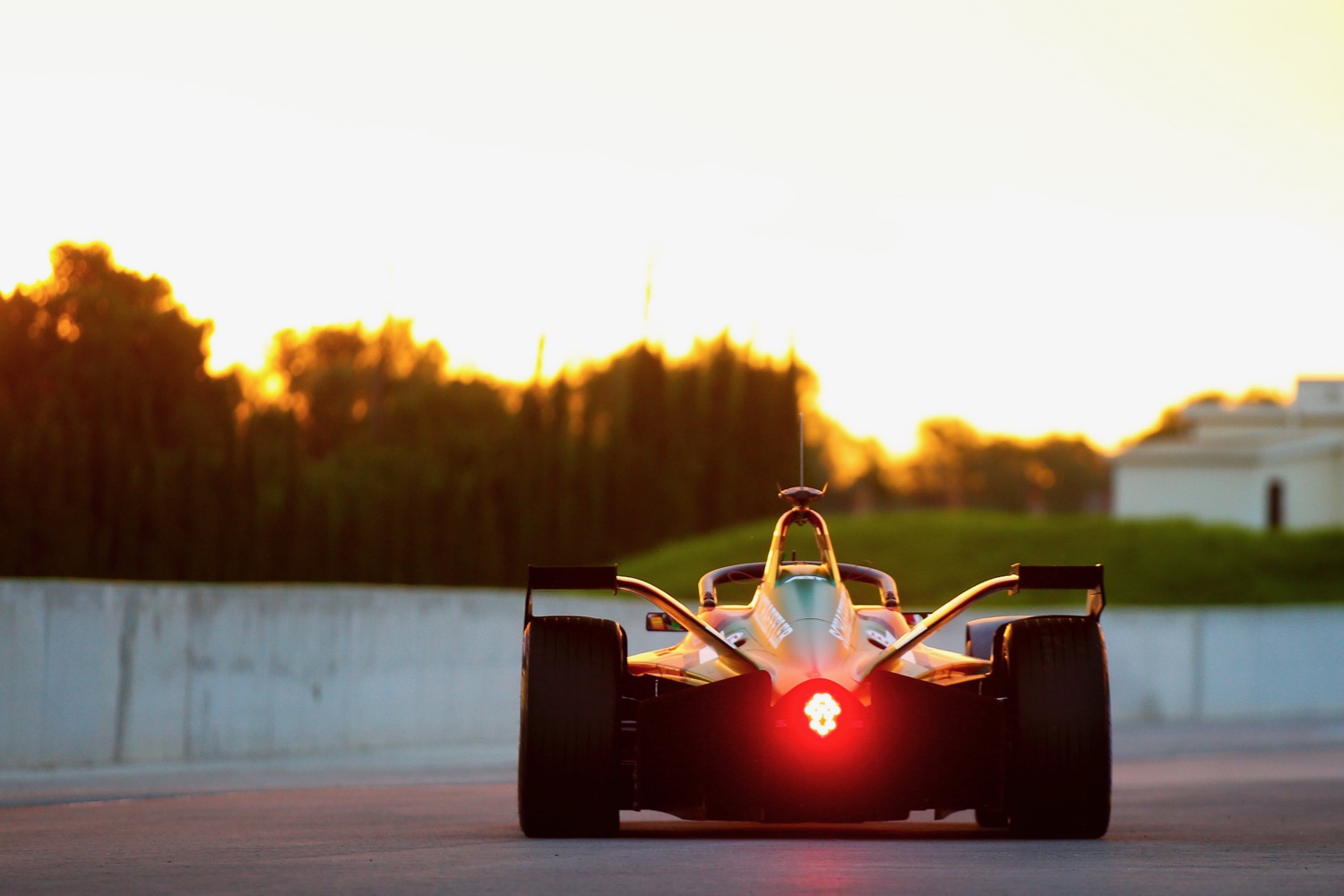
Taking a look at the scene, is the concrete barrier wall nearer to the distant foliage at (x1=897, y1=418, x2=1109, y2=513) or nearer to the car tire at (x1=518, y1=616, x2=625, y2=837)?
the car tire at (x1=518, y1=616, x2=625, y2=837)

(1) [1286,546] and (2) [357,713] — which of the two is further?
(1) [1286,546]

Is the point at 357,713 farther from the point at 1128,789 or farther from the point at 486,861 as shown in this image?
the point at 486,861

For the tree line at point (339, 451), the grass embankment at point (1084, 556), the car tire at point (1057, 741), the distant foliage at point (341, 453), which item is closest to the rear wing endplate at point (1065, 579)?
the car tire at point (1057, 741)

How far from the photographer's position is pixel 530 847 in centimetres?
913

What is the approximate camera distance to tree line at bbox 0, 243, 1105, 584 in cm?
3894

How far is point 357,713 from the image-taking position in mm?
21016

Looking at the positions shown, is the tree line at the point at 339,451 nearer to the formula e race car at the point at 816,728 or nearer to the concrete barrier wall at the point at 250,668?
the concrete barrier wall at the point at 250,668

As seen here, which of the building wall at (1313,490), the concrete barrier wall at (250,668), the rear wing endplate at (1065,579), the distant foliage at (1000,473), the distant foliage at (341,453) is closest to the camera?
the rear wing endplate at (1065,579)

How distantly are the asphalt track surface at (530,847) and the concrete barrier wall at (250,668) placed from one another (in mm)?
636

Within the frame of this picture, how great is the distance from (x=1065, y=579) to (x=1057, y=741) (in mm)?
831

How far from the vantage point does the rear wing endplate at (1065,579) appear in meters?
9.94

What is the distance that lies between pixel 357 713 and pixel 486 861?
1303cm

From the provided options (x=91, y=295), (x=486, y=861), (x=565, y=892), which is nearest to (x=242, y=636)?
(x=486, y=861)

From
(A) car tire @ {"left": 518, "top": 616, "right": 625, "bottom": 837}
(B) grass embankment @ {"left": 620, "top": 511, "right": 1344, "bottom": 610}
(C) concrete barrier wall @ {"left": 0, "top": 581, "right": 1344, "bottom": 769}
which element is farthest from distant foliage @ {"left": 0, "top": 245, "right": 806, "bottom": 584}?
(A) car tire @ {"left": 518, "top": 616, "right": 625, "bottom": 837}
